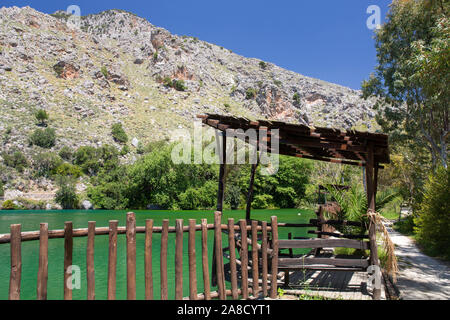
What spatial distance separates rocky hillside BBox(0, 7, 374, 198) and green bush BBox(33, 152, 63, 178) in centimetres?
262

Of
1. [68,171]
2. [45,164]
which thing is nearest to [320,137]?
[68,171]

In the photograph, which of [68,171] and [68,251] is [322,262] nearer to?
[68,251]

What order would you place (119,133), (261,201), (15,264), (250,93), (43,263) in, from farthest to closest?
(250,93) < (119,133) < (261,201) < (43,263) < (15,264)

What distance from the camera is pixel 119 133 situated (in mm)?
56219

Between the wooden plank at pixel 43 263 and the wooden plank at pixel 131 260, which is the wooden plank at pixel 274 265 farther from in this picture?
the wooden plank at pixel 43 263

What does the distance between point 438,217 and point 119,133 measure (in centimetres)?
5322

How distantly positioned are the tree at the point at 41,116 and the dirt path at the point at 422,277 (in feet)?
180

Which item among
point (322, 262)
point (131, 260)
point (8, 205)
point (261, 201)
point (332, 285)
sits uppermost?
point (131, 260)

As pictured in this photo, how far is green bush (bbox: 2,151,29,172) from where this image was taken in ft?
146

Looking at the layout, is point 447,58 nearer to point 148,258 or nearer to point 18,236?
point 148,258

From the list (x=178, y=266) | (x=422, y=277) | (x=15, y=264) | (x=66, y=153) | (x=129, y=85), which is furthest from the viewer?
(x=129, y=85)
